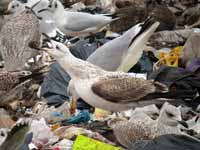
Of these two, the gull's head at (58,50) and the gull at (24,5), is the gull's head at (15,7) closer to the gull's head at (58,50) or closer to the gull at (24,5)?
the gull at (24,5)

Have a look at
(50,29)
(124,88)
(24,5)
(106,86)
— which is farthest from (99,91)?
(24,5)

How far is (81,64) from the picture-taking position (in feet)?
17.6

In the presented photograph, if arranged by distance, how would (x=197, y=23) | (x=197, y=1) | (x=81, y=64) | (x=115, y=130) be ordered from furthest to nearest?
(x=197, y=1), (x=197, y=23), (x=81, y=64), (x=115, y=130)

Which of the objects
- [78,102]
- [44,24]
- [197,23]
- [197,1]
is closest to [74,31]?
[44,24]

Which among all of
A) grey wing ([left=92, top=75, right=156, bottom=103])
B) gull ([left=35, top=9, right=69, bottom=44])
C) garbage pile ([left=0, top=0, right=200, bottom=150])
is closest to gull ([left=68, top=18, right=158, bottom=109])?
garbage pile ([left=0, top=0, right=200, bottom=150])

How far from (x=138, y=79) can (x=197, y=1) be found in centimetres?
488

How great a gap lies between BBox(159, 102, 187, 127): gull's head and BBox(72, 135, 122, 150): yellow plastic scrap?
0.55 meters

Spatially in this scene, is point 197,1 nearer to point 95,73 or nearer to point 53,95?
point 53,95

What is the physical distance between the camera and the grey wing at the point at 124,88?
5321mm

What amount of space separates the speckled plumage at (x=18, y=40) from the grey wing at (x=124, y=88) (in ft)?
5.73

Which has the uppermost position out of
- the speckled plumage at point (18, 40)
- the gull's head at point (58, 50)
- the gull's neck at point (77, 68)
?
the gull's head at point (58, 50)

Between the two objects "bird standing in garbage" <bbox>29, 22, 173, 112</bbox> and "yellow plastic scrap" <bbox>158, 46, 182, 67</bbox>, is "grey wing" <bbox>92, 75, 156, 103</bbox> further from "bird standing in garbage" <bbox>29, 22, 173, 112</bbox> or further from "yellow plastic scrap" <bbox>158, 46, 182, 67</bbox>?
"yellow plastic scrap" <bbox>158, 46, 182, 67</bbox>

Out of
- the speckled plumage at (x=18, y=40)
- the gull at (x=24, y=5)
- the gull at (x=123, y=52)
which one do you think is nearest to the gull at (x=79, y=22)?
the gull at (x=24, y=5)

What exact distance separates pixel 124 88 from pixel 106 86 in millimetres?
143
